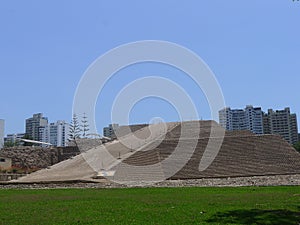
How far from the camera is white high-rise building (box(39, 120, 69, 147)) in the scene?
93.7 metres

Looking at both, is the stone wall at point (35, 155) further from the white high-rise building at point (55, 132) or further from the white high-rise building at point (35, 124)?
the white high-rise building at point (35, 124)

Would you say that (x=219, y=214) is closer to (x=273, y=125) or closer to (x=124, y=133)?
(x=124, y=133)

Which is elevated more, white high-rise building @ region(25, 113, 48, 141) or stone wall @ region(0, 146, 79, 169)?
white high-rise building @ region(25, 113, 48, 141)

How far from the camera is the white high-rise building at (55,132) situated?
93688mm

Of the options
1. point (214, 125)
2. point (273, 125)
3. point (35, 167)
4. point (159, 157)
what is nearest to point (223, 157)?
point (159, 157)

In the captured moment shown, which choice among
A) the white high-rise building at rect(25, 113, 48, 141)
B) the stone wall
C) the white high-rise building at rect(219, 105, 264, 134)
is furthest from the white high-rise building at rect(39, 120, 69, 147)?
the stone wall

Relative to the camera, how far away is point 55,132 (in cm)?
9550

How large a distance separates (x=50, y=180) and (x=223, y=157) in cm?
1246

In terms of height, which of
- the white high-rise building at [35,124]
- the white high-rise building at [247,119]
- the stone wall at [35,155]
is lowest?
the stone wall at [35,155]

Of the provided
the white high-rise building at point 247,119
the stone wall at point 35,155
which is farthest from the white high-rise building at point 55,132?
Result: the stone wall at point 35,155

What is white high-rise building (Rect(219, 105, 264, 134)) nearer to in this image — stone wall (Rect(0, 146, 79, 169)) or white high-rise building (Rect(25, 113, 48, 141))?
stone wall (Rect(0, 146, 79, 169))

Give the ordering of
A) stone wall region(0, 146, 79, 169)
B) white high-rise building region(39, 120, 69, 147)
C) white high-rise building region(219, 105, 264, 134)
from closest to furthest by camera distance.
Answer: stone wall region(0, 146, 79, 169) < white high-rise building region(219, 105, 264, 134) < white high-rise building region(39, 120, 69, 147)

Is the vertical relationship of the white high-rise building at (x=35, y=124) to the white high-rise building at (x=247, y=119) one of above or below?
above

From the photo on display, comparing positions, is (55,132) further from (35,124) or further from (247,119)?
(247,119)
